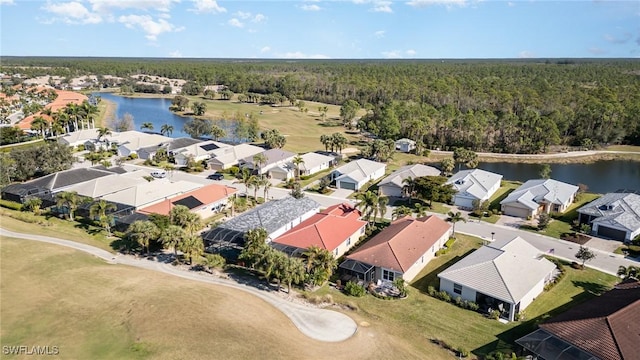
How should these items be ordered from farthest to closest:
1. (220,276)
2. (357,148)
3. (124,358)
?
(357,148) < (220,276) < (124,358)

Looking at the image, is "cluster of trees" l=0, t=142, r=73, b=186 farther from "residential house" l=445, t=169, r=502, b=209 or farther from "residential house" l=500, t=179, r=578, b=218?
"residential house" l=500, t=179, r=578, b=218

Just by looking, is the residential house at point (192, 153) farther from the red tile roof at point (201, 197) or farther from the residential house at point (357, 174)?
the residential house at point (357, 174)

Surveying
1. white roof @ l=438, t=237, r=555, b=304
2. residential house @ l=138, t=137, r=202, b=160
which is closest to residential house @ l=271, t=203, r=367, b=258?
white roof @ l=438, t=237, r=555, b=304

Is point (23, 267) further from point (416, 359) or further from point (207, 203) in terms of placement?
point (416, 359)

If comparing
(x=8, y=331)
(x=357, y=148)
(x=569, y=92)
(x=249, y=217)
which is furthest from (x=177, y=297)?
(x=569, y=92)

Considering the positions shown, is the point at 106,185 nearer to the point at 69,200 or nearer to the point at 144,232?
the point at 69,200

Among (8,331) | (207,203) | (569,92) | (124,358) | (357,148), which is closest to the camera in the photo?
(124,358)
